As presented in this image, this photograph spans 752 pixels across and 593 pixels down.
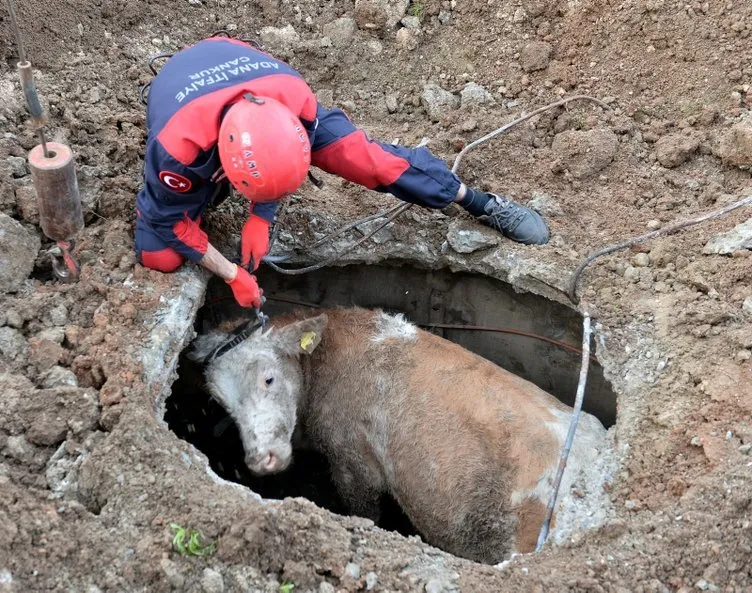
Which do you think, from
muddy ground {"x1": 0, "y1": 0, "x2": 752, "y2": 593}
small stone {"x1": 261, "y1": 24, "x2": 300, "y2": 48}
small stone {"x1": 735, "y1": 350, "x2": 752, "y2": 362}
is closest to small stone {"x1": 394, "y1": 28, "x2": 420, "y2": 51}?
muddy ground {"x1": 0, "y1": 0, "x2": 752, "y2": 593}

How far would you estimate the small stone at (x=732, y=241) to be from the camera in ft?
17.8

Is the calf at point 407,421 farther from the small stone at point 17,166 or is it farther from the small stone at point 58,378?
the small stone at point 17,166

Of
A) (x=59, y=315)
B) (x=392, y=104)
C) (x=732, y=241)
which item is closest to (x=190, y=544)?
(x=59, y=315)

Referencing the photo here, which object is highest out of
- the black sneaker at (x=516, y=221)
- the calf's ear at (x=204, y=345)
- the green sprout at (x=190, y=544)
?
the black sneaker at (x=516, y=221)

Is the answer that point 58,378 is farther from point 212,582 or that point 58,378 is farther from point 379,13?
point 379,13

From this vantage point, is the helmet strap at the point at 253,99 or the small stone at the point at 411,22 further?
the small stone at the point at 411,22

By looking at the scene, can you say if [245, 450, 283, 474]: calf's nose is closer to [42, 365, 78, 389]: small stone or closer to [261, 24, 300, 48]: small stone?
[42, 365, 78, 389]: small stone

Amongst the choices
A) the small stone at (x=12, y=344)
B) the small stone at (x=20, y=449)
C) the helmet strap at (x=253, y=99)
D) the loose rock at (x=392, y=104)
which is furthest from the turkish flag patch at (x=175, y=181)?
the loose rock at (x=392, y=104)

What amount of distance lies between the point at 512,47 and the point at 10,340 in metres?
5.23

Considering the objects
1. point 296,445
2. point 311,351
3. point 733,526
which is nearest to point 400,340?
point 311,351

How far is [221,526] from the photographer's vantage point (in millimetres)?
3980

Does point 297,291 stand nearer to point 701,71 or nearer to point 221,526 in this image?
point 221,526

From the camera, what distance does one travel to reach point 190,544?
3.91m

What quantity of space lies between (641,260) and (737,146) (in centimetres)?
138
